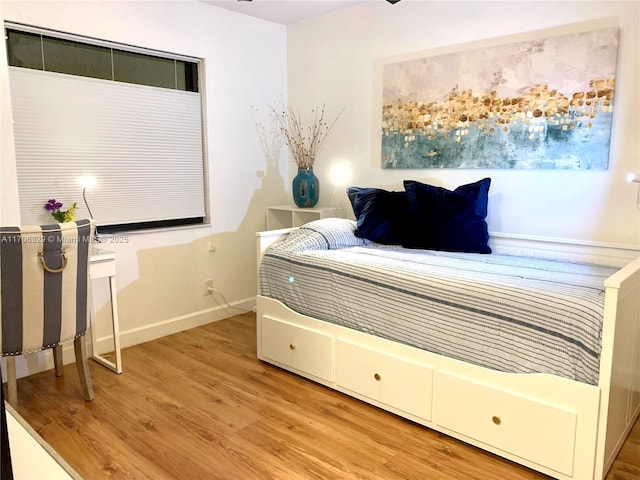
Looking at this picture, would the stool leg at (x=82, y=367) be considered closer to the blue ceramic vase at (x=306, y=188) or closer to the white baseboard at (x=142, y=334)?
the white baseboard at (x=142, y=334)

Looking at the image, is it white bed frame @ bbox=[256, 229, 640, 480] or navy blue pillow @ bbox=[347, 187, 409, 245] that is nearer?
white bed frame @ bbox=[256, 229, 640, 480]

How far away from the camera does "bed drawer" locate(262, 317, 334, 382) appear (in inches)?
105

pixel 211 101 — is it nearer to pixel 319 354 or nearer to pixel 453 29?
pixel 453 29

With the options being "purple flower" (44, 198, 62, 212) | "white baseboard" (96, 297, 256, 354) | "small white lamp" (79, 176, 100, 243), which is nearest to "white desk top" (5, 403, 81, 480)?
"purple flower" (44, 198, 62, 212)

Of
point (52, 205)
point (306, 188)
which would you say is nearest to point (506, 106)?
point (306, 188)

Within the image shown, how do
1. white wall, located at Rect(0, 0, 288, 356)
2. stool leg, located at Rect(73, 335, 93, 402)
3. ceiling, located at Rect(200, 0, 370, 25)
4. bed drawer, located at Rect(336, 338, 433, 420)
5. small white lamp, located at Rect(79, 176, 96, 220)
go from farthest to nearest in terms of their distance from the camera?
1. ceiling, located at Rect(200, 0, 370, 25)
2. white wall, located at Rect(0, 0, 288, 356)
3. small white lamp, located at Rect(79, 176, 96, 220)
4. stool leg, located at Rect(73, 335, 93, 402)
5. bed drawer, located at Rect(336, 338, 433, 420)

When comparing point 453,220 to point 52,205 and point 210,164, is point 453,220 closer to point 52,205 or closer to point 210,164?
point 210,164

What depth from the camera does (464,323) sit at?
7.01ft

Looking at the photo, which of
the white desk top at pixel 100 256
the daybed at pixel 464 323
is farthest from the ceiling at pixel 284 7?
the white desk top at pixel 100 256

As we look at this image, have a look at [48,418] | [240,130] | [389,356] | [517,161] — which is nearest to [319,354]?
[389,356]

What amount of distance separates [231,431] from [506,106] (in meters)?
2.31

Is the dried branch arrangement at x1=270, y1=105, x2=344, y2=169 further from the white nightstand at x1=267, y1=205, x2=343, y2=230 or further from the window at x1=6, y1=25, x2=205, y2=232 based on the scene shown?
the window at x1=6, y1=25, x2=205, y2=232

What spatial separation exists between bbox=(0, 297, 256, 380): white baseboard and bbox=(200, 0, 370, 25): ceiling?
2218mm

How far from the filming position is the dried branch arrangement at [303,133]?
3906 millimetres
